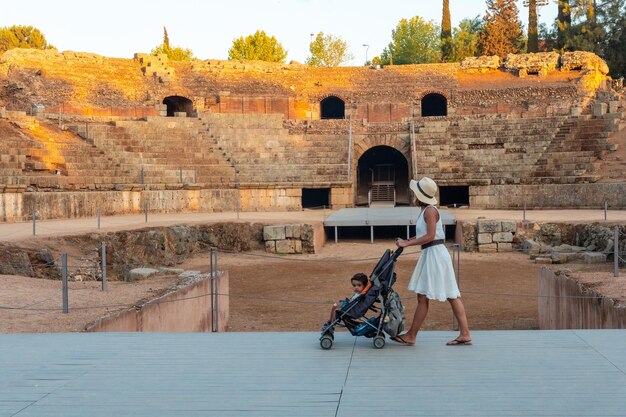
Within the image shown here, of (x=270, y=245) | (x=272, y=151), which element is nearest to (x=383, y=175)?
(x=272, y=151)

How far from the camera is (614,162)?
23766mm

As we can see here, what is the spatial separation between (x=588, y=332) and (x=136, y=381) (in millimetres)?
3753

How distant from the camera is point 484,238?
18.1 m

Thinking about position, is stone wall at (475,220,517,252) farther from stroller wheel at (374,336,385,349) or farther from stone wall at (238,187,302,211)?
stroller wheel at (374,336,385,349)

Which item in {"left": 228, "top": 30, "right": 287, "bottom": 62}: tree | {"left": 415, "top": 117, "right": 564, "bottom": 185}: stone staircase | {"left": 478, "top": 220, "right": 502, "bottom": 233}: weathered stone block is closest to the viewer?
{"left": 478, "top": 220, "right": 502, "bottom": 233}: weathered stone block

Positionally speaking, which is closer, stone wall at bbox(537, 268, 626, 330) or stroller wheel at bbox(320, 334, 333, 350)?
stroller wheel at bbox(320, 334, 333, 350)

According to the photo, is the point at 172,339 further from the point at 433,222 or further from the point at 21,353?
the point at 433,222

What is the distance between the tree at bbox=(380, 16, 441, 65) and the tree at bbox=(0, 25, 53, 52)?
2943 centimetres

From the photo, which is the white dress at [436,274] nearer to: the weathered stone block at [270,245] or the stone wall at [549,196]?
the weathered stone block at [270,245]

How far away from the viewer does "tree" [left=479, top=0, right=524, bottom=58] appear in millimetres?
44531

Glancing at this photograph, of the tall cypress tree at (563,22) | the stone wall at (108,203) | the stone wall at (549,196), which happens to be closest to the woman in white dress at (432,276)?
the stone wall at (108,203)

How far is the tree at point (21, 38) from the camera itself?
5138 centimetres

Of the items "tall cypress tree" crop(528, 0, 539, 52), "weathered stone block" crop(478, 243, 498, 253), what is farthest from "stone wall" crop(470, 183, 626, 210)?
"tall cypress tree" crop(528, 0, 539, 52)

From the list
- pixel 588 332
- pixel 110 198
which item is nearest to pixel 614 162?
pixel 110 198
